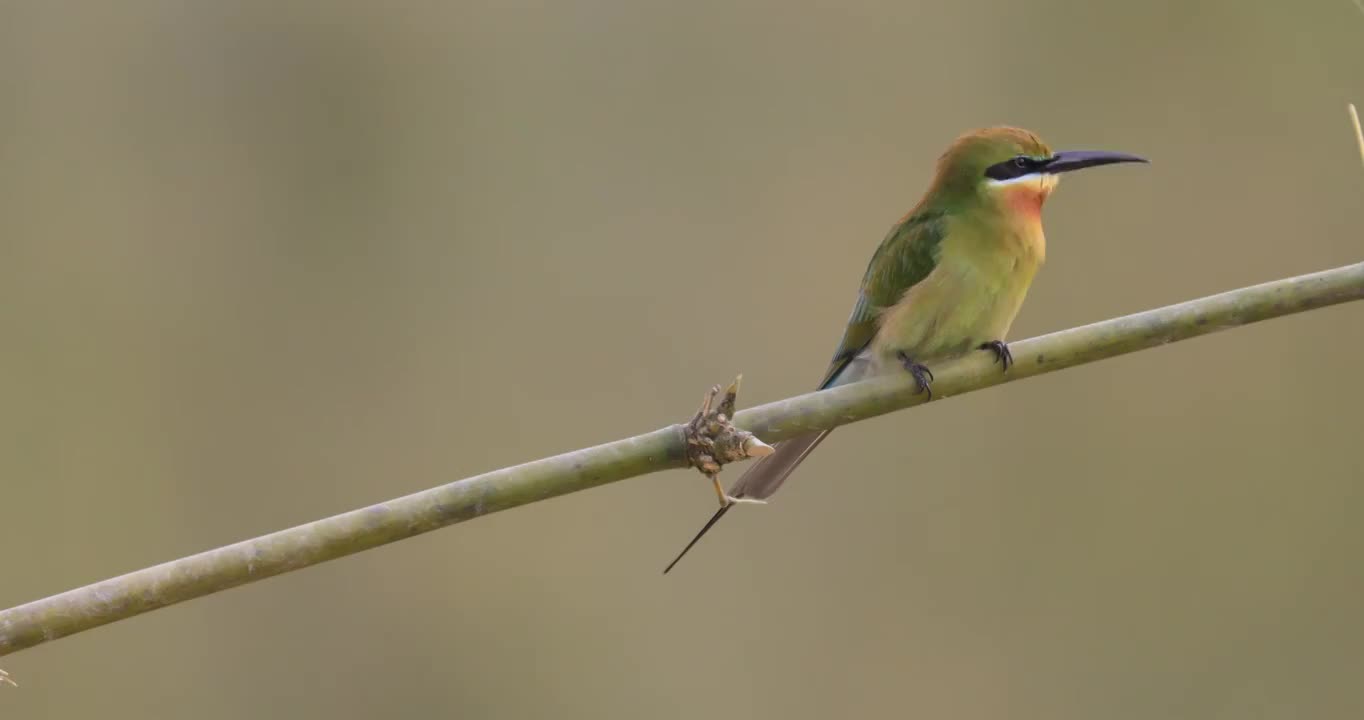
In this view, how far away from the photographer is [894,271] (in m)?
2.10

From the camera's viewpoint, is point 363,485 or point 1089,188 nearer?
point 363,485

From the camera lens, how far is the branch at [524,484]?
119 centimetres

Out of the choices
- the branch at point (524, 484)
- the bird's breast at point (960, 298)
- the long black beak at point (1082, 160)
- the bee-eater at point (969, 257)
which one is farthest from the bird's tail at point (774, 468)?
the long black beak at point (1082, 160)

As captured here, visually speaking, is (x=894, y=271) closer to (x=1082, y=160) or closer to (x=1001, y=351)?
(x=1082, y=160)

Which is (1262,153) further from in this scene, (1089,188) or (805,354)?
(805,354)

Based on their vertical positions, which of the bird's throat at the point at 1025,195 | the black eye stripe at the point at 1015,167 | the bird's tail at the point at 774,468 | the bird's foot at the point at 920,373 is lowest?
the bird's tail at the point at 774,468

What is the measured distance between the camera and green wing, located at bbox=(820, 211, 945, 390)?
2.08 meters

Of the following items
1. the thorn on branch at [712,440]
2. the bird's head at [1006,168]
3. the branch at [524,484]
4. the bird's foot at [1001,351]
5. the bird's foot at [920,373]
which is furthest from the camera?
the bird's head at [1006,168]

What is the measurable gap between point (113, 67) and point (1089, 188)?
8.21 feet

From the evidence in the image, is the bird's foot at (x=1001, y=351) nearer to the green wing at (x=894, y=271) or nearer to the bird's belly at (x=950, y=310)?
the bird's belly at (x=950, y=310)

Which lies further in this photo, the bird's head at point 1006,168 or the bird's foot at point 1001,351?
the bird's head at point 1006,168

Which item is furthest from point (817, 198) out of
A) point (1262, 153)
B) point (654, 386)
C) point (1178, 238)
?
point (1262, 153)

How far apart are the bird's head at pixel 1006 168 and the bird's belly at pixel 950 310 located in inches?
3.9

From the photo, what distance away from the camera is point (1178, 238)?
3389mm
